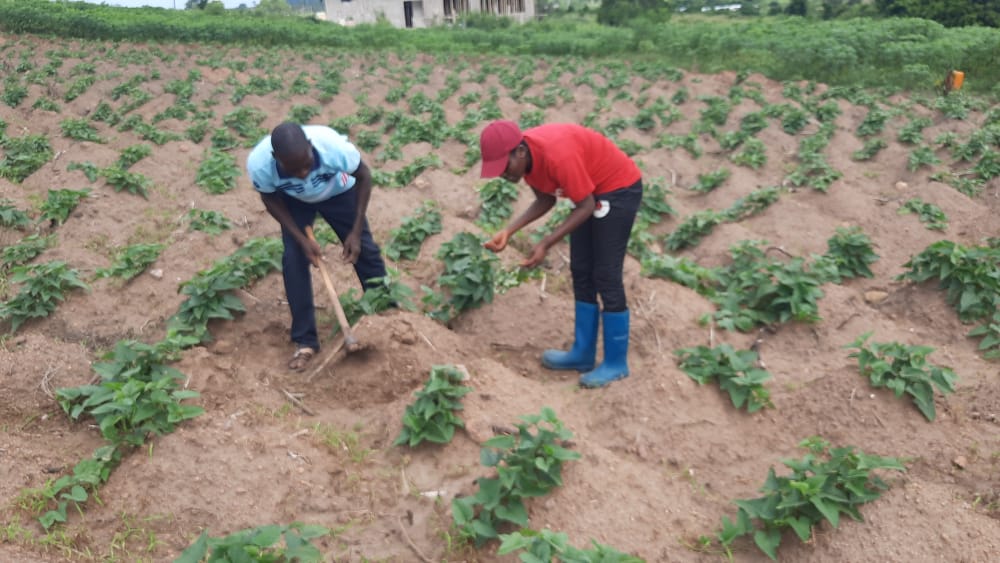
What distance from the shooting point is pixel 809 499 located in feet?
9.05

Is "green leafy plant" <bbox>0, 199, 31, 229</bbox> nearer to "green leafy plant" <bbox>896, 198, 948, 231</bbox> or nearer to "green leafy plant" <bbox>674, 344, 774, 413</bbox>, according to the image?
"green leafy plant" <bbox>674, 344, 774, 413</bbox>

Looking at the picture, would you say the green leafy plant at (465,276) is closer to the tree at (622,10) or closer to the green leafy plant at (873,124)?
the green leafy plant at (873,124)

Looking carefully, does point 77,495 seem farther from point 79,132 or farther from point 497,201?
point 79,132

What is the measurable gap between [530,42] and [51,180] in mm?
16959

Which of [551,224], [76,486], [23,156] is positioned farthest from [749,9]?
[76,486]

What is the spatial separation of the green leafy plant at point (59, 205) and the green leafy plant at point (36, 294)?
5.88 ft

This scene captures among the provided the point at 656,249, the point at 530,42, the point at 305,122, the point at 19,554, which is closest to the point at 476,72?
the point at 530,42

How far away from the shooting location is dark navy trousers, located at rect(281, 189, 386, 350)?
4.50 m

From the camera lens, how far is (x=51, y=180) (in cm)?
836

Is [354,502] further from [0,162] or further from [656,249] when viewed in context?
[0,162]

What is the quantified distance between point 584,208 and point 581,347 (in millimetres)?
1098

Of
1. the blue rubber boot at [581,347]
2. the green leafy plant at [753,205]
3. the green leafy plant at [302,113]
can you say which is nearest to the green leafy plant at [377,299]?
the blue rubber boot at [581,347]

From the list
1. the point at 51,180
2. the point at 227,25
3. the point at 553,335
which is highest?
the point at 227,25

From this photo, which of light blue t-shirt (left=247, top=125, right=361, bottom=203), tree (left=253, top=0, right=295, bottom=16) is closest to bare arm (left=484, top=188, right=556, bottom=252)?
light blue t-shirt (left=247, top=125, right=361, bottom=203)
